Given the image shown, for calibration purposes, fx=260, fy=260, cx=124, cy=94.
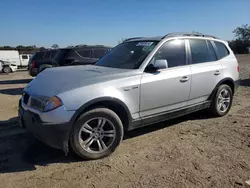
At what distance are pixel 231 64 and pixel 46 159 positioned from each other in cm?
446

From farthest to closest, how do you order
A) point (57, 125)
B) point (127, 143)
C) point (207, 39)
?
point (207, 39) → point (127, 143) → point (57, 125)

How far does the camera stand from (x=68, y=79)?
12.9ft

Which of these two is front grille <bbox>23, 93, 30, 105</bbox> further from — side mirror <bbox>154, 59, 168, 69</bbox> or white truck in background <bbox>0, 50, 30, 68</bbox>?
white truck in background <bbox>0, 50, 30, 68</bbox>

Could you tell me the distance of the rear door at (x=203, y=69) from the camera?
509 cm

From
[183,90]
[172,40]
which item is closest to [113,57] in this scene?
[172,40]

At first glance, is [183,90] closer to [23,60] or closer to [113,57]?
[113,57]

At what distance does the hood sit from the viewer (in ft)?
12.1

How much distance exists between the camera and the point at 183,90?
A: 15.9 ft

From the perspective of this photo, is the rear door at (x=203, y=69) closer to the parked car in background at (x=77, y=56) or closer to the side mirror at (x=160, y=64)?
the side mirror at (x=160, y=64)

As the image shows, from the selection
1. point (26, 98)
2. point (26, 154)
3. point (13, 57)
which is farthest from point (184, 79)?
point (13, 57)

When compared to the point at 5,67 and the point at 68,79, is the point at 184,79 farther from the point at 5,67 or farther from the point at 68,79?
the point at 5,67

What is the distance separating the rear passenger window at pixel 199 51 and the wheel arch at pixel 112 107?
1934 millimetres

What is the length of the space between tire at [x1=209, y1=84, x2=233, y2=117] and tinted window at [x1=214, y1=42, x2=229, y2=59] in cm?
69

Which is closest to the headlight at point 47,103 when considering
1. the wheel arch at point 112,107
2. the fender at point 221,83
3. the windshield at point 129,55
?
the wheel arch at point 112,107
